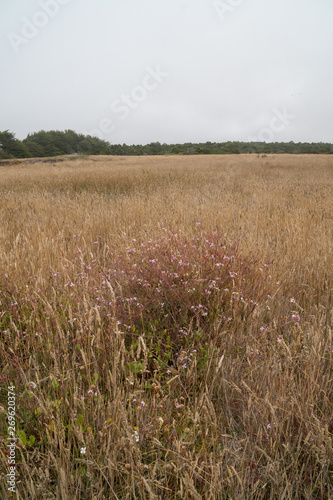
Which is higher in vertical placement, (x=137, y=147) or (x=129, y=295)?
(x=137, y=147)

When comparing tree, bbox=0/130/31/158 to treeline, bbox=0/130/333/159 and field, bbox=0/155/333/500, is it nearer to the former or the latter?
treeline, bbox=0/130/333/159

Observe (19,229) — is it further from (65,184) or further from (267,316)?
(65,184)

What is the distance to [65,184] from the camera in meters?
9.16

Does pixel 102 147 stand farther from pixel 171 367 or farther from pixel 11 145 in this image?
pixel 171 367

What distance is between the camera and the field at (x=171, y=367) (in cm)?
105

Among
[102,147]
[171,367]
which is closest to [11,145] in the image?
[102,147]

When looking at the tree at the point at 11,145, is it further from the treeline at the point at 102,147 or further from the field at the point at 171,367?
the field at the point at 171,367

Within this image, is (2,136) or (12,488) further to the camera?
(2,136)

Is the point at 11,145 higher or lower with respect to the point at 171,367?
higher

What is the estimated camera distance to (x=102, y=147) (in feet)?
211

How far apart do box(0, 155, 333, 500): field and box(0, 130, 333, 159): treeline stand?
5616 centimetres

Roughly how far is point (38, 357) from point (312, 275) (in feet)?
7.57

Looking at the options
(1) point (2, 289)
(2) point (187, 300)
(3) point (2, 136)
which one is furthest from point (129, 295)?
(3) point (2, 136)

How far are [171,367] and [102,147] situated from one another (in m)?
68.2
